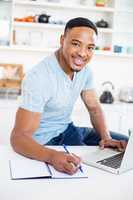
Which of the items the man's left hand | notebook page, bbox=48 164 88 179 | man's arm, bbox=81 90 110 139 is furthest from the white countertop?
man's arm, bbox=81 90 110 139

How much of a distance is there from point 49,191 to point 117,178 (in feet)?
0.96

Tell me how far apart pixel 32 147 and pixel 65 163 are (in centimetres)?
20

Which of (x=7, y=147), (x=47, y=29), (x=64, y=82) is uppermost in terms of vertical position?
(x=47, y=29)

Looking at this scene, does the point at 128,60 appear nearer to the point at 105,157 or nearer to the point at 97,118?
the point at 97,118

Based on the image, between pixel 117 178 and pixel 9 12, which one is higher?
pixel 9 12

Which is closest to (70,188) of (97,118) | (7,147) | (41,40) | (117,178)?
(117,178)

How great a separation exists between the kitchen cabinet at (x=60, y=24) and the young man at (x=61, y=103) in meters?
1.59

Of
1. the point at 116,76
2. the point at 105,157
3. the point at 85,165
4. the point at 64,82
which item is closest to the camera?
the point at 85,165

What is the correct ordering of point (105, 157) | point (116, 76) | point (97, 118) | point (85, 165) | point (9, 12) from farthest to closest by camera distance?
point (116, 76)
point (9, 12)
point (97, 118)
point (105, 157)
point (85, 165)

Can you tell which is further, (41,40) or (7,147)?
(41,40)

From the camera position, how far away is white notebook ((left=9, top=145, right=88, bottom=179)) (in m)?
1.28

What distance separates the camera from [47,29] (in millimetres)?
3613

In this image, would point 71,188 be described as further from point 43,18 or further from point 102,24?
point 102,24

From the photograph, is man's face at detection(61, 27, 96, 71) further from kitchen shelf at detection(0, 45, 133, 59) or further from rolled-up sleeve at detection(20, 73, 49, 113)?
kitchen shelf at detection(0, 45, 133, 59)
